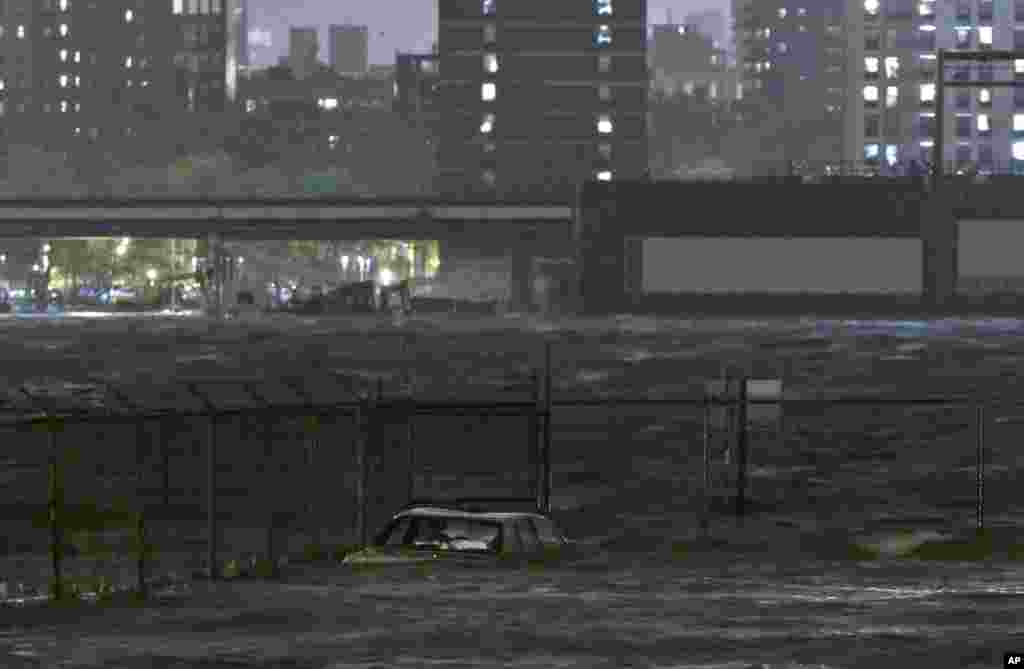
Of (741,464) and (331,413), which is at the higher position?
(331,413)

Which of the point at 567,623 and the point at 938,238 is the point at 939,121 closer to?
the point at 938,238

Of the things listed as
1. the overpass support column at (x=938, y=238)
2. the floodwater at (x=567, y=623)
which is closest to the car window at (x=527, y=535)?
the floodwater at (x=567, y=623)

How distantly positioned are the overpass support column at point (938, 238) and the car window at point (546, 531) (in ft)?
426

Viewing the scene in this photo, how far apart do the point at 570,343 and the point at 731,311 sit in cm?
4756

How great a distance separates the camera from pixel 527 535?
29594 millimetres

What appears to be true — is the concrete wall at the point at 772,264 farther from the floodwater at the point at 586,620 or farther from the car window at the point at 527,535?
the car window at the point at 527,535

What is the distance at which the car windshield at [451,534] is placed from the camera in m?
28.3

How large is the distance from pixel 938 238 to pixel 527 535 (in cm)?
13179

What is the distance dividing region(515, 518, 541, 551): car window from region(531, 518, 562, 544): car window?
0.18 metres

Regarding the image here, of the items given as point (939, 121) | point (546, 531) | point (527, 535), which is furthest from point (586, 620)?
point (939, 121)

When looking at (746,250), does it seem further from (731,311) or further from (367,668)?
(367,668)

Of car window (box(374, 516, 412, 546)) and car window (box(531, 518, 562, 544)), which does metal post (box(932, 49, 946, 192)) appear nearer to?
car window (box(531, 518, 562, 544))

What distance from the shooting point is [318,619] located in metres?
22.4

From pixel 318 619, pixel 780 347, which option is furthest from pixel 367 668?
pixel 780 347
